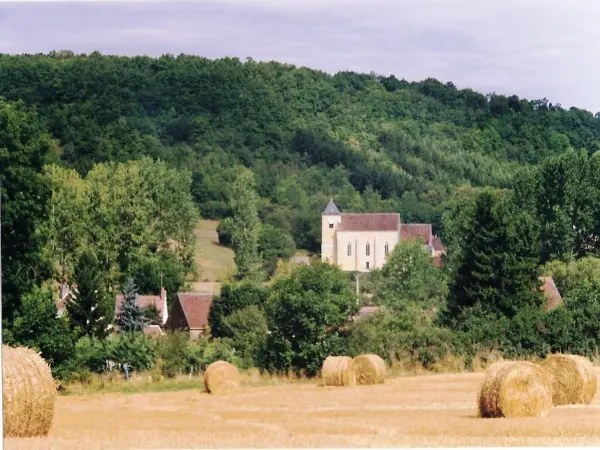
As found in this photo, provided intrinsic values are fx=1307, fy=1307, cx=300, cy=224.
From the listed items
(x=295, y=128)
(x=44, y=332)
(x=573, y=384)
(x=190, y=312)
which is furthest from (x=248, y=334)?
(x=295, y=128)

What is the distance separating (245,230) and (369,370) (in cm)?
6231

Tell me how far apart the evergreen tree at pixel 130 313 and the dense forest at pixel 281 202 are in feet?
0.33

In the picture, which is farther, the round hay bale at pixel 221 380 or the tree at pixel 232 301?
the tree at pixel 232 301

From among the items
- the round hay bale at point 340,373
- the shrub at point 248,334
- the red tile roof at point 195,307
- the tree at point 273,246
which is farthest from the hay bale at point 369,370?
the tree at point 273,246

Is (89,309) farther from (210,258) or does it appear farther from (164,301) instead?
(210,258)

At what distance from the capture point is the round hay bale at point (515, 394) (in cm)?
1791

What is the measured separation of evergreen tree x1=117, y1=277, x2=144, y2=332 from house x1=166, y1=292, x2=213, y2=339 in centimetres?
484

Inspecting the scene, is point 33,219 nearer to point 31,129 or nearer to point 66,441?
point 31,129

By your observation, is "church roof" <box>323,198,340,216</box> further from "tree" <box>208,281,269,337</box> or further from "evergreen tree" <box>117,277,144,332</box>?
"evergreen tree" <box>117,277,144,332</box>

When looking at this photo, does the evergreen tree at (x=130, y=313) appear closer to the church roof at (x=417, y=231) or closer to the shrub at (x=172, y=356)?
the shrub at (x=172, y=356)

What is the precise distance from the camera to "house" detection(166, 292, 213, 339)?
60.0m

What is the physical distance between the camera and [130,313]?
54.3m

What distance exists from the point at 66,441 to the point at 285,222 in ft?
342

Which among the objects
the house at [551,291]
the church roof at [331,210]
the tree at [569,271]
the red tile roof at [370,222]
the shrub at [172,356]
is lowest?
the shrub at [172,356]
